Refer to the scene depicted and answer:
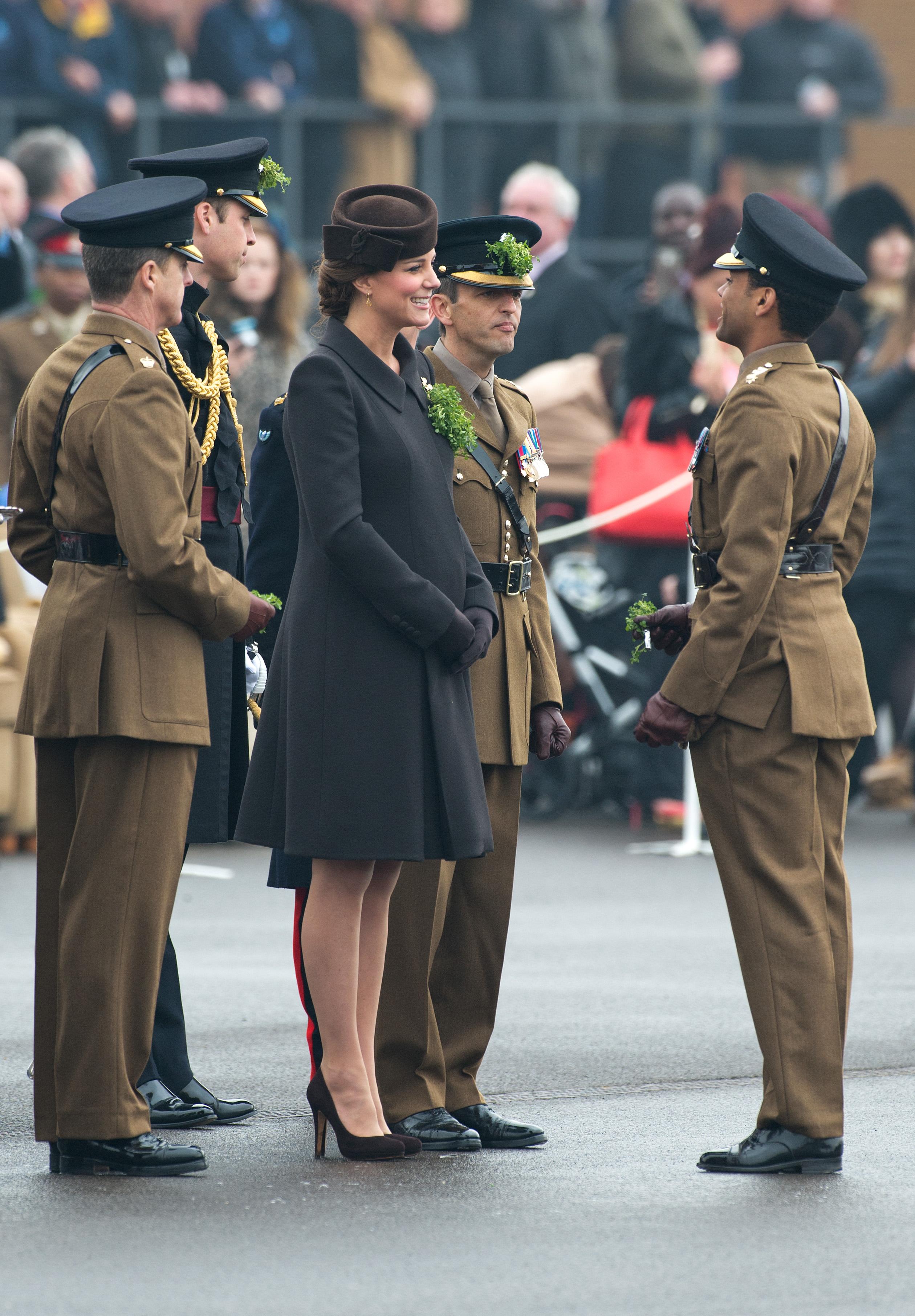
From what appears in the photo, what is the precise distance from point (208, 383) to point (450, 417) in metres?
0.60

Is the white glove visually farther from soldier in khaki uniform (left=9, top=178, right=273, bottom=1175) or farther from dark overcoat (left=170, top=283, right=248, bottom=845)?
soldier in khaki uniform (left=9, top=178, right=273, bottom=1175)

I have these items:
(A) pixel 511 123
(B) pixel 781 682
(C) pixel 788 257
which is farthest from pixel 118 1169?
(A) pixel 511 123

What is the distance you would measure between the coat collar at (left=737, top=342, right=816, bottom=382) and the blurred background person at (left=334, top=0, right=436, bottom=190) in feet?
33.5

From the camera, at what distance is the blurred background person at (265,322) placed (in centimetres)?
948

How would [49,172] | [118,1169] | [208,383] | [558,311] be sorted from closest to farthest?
1. [118,1169]
2. [208,383]
3. [558,311]
4. [49,172]

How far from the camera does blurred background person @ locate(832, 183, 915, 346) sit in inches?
492

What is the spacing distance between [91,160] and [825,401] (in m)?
10.3

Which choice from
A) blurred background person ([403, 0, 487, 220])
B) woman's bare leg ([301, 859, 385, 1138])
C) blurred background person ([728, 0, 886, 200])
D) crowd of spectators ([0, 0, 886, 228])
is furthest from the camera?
blurred background person ([728, 0, 886, 200])

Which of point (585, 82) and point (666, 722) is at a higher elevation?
point (585, 82)

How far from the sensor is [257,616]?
5070 millimetres

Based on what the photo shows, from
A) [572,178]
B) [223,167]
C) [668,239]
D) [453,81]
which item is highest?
[453,81]

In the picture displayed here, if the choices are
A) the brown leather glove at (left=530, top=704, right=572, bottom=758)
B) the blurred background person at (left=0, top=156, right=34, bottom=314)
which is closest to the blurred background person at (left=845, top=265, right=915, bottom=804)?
the blurred background person at (left=0, top=156, right=34, bottom=314)

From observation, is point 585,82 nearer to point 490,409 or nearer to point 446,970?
point 490,409

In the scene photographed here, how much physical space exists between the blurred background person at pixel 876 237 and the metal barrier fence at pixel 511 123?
9.73ft
